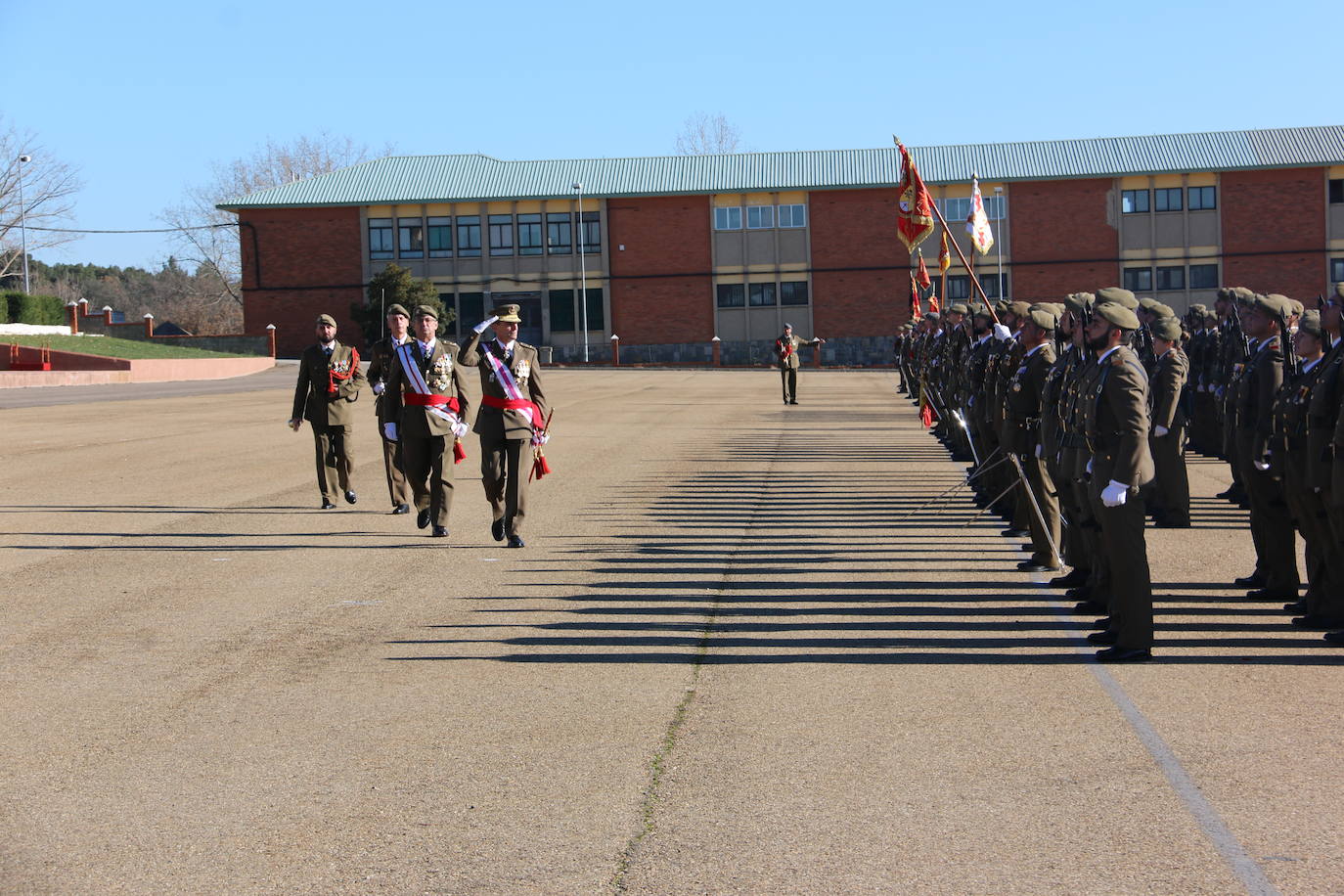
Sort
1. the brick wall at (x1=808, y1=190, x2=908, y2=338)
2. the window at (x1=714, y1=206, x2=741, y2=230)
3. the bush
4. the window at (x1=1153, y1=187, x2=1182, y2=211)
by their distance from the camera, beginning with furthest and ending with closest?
the window at (x1=714, y1=206, x2=741, y2=230), the brick wall at (x1=808, y1=190, x2=908, y2=338), the window at (x1=1153, y1=187, x2=1182, y2=211), the bush

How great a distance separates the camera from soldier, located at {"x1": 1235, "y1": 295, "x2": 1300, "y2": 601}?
29.3ft

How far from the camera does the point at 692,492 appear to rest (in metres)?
15.6

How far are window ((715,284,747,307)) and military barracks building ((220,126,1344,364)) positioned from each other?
0.09 meters

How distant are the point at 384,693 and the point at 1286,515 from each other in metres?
5.47

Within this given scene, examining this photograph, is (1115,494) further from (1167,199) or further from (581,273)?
(1167,199)

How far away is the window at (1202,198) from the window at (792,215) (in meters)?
17.0

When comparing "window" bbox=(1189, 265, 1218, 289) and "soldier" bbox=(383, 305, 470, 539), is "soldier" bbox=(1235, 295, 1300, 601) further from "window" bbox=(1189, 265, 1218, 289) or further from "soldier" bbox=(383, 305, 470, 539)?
"window" bbox=(1189, 265, 1218, 289)

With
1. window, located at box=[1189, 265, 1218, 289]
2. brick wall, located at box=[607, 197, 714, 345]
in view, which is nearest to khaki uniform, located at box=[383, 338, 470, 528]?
brick wall, located at box=[607, 197, 714, 345]

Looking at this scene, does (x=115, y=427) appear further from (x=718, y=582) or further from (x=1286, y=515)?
(x=1286, y=515)

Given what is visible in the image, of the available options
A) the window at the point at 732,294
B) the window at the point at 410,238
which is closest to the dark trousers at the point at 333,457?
the window at the point at 732,294

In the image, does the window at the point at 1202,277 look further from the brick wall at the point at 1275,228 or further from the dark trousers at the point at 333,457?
the dark trousers at the point at 333,457

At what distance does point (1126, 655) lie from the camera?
729 centimetres

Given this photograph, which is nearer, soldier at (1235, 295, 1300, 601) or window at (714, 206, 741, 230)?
soldier at (1235, 295, 1300, 601)

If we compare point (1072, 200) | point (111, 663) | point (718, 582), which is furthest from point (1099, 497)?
point (1072, 200)
